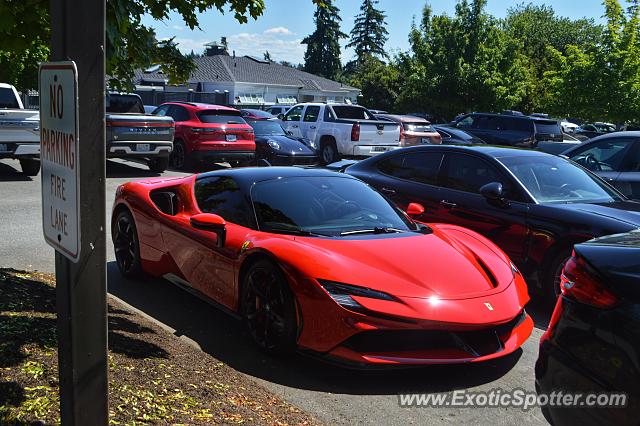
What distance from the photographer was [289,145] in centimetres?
1875

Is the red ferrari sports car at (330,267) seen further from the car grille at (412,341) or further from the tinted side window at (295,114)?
the tinted side window at (295,114)

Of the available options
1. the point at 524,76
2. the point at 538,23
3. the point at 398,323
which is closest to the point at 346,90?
the point at 538,23

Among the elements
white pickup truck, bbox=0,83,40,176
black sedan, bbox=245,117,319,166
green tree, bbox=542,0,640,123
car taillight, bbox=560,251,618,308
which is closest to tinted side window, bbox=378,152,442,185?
car taillight, bbox=560,251,618,308

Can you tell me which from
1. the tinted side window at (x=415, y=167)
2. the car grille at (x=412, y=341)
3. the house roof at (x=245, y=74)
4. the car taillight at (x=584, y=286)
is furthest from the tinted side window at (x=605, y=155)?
the house roof at (x=245, y=74)

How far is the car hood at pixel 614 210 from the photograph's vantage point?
618 centimetres

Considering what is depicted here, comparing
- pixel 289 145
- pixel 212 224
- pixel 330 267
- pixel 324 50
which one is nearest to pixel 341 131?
pixel 289 145

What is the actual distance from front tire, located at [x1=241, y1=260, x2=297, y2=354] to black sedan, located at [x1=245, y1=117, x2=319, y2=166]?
13.4m

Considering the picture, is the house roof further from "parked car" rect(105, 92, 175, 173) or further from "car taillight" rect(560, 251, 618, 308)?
"car taillight" rect(560, 251, 618, 308)

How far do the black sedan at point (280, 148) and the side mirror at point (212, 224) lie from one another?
12883 mm

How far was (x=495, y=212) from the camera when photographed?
22.8 ft

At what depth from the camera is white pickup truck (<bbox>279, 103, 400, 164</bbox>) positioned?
19.1 metres

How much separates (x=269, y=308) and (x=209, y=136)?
13.1 meters

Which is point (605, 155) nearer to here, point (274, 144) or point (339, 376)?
point (339, 376)

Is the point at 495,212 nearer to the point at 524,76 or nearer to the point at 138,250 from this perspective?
the point at 138,250
